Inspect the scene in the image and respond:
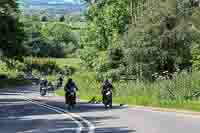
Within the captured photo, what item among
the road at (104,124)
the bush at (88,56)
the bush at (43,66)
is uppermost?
the road at (104,124)

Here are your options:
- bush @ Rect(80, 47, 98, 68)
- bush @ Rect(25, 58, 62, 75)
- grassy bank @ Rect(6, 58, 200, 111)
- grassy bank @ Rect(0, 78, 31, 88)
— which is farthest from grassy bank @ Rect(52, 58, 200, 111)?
bush @ Rect(25, 58, 62, 75)

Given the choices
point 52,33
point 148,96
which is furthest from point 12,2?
point 52,33

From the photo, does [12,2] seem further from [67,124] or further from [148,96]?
[67,124]

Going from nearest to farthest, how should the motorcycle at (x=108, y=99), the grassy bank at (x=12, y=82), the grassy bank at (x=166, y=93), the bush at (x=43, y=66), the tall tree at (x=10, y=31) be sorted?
1. the grassy bank at (x=166, y=93)
2. the motorcycle at (x=108, y=99)
3. the tall tree at (x=10, y=31)
4. the grassy bank at (x=12, y=82)
5. the bush at (x=43, y=66)

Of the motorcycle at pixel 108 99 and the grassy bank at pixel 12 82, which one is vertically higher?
the motorcycle at pixel 108 99

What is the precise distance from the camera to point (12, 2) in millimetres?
93062

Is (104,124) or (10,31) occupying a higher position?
(10,31)

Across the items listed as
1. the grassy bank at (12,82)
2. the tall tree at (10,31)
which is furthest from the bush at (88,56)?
the grassy bank at (12,82)

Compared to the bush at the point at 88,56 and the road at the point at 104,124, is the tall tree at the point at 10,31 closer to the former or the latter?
the bush at the point at 88,56

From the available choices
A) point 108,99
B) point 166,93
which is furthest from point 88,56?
point 108,99

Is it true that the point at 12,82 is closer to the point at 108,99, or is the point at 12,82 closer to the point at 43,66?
the point at 43,66

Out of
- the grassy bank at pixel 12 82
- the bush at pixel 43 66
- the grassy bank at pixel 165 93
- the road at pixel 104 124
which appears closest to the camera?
the road at pixel 104 124

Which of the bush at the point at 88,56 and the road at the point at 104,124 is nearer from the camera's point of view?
the road at the point at 104,124

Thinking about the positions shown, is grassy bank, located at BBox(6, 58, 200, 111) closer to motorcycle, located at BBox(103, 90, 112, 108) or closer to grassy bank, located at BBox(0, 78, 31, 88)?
motorcycle, located at BBox(103, 90, 112, 108)
